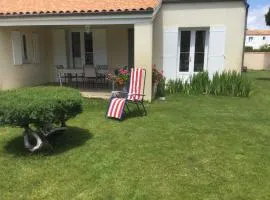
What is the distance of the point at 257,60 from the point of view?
3109 centimetres

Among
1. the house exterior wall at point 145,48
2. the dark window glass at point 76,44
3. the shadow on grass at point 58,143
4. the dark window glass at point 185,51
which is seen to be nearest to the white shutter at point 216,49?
the dark window glass at point 185,51

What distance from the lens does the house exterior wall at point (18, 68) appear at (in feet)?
37.2

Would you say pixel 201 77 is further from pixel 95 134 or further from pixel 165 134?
pixel 95 134

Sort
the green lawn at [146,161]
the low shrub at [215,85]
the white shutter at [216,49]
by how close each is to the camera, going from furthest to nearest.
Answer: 1. the white shutter at [216,49]
2. the low shrub at [215,85]
3. the green lawn at [146,161]

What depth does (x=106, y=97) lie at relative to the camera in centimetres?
1096

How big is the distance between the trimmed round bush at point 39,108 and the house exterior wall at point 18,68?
6.13m

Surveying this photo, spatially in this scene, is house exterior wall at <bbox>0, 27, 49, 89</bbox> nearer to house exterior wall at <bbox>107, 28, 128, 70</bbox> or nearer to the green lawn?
house exterior wall at <bbox>107, 28, 128, 70</bbox>

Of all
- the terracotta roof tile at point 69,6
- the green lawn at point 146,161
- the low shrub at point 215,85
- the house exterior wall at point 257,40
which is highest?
the house exterior wall at point 257,40

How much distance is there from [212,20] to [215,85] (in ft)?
9.20

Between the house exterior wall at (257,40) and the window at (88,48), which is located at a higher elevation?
the house exterior wall at (257,40)

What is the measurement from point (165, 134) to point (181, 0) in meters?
7.48

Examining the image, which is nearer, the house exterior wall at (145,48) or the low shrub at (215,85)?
the house exterior wall at (145,48)

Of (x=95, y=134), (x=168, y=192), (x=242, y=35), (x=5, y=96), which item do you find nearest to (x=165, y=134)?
(x=95, y=134)

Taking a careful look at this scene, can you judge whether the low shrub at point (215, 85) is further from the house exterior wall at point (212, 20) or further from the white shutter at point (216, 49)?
the house exterior wall at point (212, 20)
